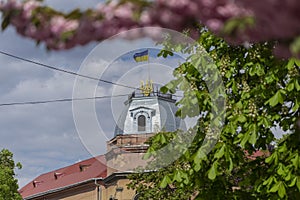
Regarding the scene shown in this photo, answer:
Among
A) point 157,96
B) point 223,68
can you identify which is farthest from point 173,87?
point 157,96

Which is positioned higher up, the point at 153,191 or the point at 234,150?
the point at 153,191

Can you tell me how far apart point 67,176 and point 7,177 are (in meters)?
26.7

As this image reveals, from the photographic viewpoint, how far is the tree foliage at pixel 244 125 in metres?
7.63

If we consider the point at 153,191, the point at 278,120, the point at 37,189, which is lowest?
the point at 278,120

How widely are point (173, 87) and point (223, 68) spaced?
0.88 meters

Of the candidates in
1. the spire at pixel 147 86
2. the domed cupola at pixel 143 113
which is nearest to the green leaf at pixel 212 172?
the spire at pixel 147 86

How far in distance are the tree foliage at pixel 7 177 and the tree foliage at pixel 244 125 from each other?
26.4 meters

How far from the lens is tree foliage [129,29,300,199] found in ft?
25.0

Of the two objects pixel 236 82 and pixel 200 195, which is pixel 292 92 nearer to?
pixel 236 82

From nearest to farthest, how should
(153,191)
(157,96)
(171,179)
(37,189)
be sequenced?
(171,179) → (153,191) → (157,96) → (37,189)

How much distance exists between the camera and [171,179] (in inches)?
329

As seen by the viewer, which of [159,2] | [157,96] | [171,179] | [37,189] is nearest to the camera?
[159,2]

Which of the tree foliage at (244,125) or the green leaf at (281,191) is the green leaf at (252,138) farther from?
the green leaf at (281,191)

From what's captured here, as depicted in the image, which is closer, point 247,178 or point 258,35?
point 258,35
